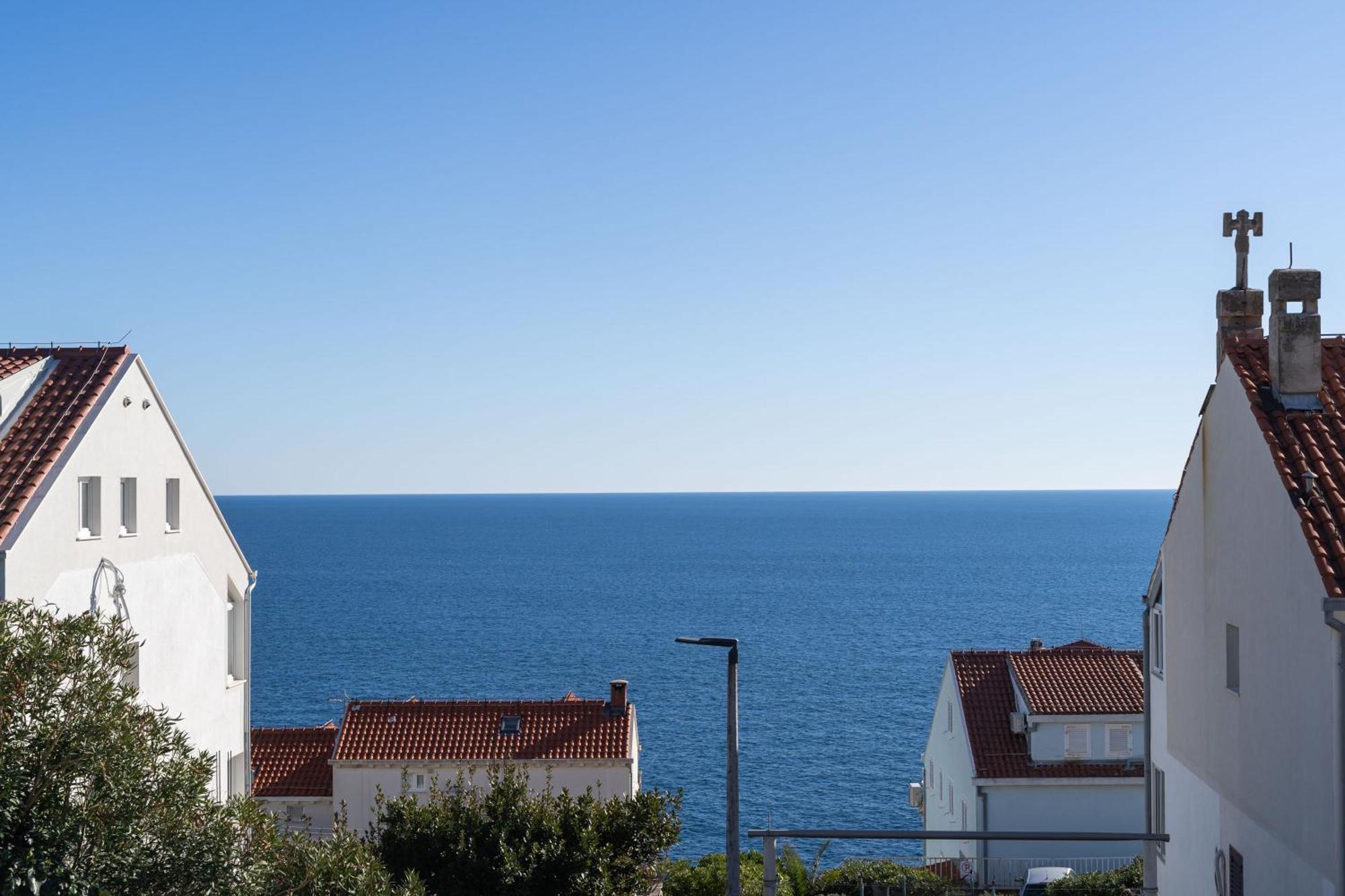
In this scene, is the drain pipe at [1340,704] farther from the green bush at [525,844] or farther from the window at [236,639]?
the window at [236,639]

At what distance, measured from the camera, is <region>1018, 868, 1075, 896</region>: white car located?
33125mm

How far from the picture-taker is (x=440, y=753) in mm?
47719

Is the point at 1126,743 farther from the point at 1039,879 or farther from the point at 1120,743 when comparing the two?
the point at 1039,879

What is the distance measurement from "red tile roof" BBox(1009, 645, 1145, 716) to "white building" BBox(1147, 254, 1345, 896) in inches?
957

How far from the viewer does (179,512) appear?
27109 millimetres

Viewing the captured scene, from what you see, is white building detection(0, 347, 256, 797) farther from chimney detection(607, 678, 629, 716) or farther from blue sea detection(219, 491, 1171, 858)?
blue sea detection(219, 491, 1171, 858)

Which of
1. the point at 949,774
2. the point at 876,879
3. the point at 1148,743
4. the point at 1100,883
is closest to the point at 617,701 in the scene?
the point at 949,774

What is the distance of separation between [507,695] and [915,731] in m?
31.9

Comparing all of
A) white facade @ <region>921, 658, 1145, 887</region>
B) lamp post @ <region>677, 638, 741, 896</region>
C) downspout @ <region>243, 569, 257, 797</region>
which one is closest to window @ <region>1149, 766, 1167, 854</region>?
lamp post @ <region>677, 638, 741, 896</region>

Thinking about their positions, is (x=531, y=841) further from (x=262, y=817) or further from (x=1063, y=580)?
(x=1063, y=580)

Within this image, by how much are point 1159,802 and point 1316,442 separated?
951cm

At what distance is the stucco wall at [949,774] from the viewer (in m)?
47.2

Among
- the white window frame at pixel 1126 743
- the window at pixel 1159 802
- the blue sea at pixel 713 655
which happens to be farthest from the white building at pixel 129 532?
the blue sea at pixel 713 655

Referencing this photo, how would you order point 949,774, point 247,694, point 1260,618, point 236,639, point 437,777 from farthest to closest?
1. point 949,774
2. point 437,777
3. point 247,694
4. point 236,639
5. point 1260,618
